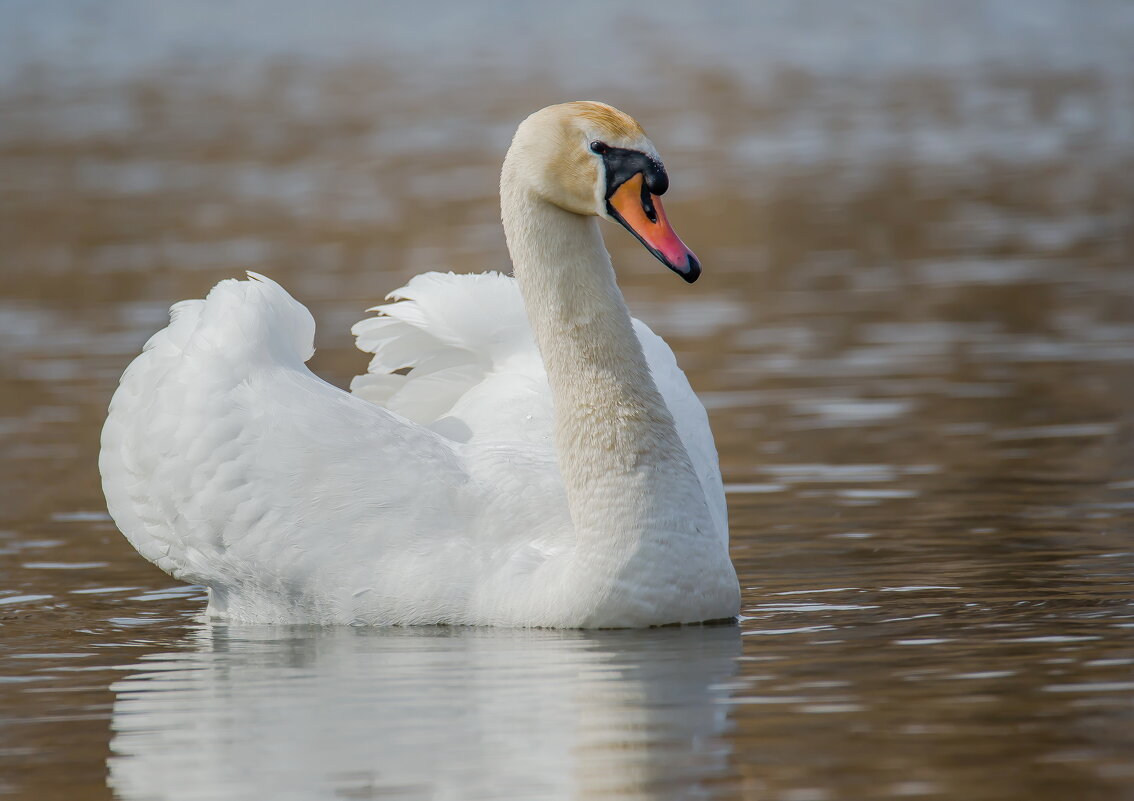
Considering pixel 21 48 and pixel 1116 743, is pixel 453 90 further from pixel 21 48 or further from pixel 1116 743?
pixel 1116 743

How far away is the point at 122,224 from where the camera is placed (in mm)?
25609

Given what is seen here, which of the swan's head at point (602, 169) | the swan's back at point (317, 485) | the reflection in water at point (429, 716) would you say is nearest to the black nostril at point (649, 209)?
the swan's head at point (602, 169)

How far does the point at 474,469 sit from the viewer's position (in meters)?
8.64

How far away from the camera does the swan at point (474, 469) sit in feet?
26.5

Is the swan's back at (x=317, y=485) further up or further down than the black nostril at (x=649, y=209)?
further down

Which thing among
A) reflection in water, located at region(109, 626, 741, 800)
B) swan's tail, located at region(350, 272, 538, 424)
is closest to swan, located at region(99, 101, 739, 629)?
reflection in water, located at region(109, 626, 741, 800)

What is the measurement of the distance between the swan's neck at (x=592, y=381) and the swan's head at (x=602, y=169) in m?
0.17

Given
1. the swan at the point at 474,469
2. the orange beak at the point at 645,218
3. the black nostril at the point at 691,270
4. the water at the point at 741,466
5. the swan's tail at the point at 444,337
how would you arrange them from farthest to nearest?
the swan's tail at the point at 444,337 < the swan at the point at 474,469 < the orange beak at the point at 645,218 < the black nostril at the point at 691,270 < the water at the point at 741,466

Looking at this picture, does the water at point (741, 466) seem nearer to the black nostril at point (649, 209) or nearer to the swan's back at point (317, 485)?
the swan's back at point (317, 485)

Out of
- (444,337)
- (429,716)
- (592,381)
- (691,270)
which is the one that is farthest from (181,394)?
(429,716)

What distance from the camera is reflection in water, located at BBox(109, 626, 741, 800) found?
629 centimetres

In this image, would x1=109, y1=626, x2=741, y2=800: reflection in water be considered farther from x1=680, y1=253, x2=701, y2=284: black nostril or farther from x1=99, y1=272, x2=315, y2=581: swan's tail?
x1=680, y1=253, x2=701, y2=284: black nostril

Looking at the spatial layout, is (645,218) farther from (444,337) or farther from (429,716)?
(444,337)

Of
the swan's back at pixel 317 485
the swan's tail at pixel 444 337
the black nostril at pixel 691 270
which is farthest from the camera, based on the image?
the swan's tail at pixel 444 337
